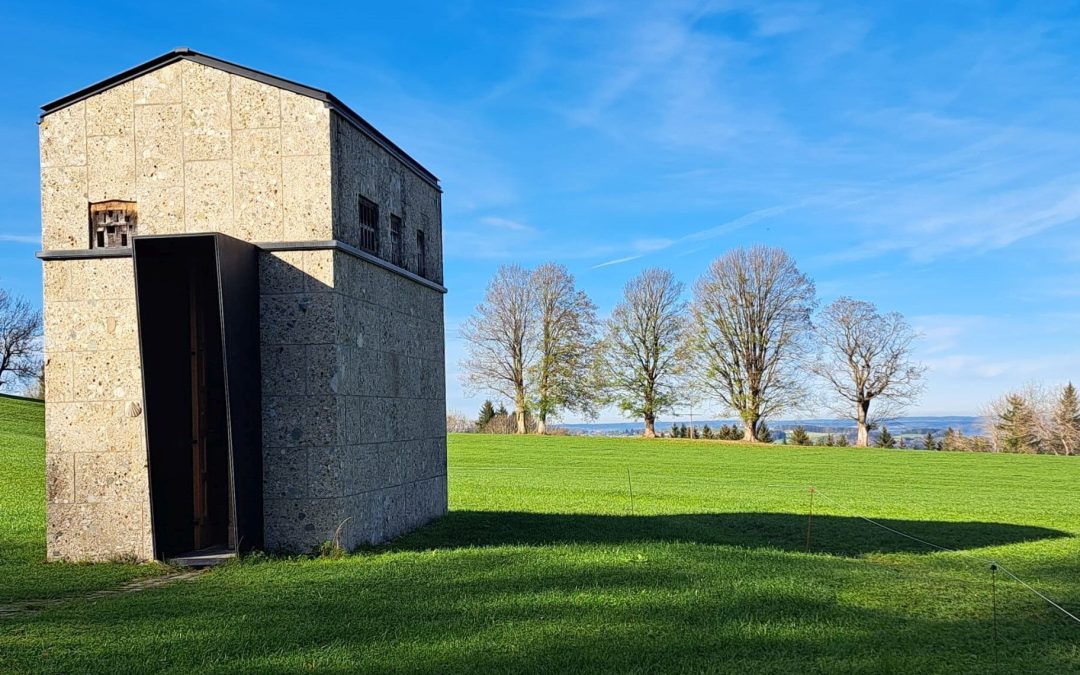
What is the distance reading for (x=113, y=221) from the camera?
12062 mm

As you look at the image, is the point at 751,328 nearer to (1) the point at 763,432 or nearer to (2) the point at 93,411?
(1) the point at 763,432

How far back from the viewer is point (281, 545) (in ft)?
37.5

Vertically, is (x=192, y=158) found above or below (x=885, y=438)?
above

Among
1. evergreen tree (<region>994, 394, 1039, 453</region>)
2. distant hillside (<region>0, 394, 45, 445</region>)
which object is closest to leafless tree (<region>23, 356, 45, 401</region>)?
distant hillside (<region>0, 394, 45, 445</region>)

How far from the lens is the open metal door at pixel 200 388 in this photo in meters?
10.8

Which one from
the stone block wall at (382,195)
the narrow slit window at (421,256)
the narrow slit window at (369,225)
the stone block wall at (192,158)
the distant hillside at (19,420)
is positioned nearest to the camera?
the stone block wall at (192,158)

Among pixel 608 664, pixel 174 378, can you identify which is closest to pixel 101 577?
pixel 174 378

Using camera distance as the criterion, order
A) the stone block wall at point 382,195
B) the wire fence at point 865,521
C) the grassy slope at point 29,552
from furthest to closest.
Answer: the stone block wall at point 382,195 < the grassy slope at point 29,552 < the wire fence at point 865,521

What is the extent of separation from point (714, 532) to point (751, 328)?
130ft

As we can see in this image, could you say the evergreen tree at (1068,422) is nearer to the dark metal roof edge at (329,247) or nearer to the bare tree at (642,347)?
the bare tree at (642,347)

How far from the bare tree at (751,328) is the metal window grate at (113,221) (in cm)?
4569

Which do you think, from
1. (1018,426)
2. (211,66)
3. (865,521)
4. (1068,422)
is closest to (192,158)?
(211,66)

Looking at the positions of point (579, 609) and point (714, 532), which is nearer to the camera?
point (579, 609)

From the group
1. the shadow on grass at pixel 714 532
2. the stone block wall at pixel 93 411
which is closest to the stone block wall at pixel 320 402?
the shadow on grass at pixel 714 532
